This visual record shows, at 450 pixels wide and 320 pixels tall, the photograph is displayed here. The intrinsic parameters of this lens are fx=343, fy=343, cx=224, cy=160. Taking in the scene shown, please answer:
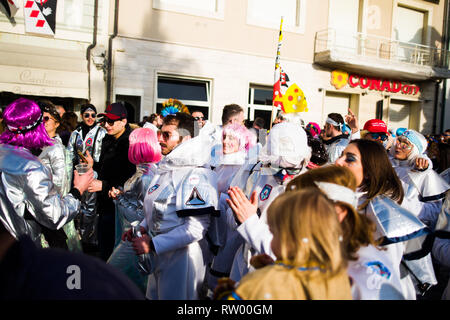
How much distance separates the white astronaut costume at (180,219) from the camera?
7.61 ft

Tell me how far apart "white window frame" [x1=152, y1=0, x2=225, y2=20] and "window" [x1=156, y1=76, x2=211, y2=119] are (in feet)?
6.73

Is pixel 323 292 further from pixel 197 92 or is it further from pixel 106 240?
pixel 197 92

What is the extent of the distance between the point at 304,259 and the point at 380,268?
1.40 feet

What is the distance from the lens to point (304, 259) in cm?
125

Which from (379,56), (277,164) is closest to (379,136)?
(277,164)

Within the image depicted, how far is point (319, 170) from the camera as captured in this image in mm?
1678

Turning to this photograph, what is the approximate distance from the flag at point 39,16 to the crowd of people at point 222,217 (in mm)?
6786

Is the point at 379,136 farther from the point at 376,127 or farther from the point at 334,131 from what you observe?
the point at 334,131

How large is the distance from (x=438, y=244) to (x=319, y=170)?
58.2 inches

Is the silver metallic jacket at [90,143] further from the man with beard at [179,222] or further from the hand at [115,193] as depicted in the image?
the man with beard at [179,222]

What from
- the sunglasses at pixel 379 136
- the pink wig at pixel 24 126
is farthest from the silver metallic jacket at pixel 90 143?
the sunglasses at pixel 379 136

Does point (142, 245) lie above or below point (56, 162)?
below

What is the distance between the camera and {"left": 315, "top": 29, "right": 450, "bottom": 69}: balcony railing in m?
12.7

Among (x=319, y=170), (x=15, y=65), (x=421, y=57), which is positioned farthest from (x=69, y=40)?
(x=421, y=57)
